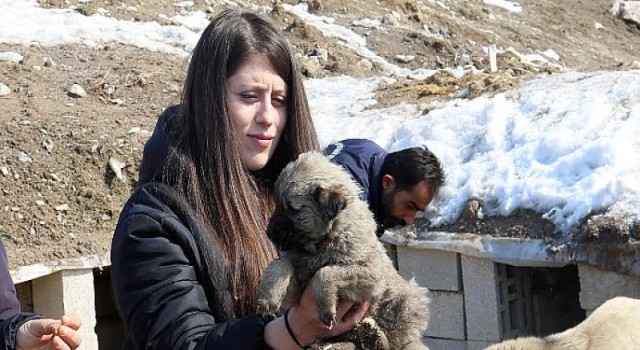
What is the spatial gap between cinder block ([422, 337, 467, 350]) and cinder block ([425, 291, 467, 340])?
3 centimetres

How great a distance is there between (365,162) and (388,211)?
445mm

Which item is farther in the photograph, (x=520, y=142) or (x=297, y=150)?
(x=520, y=142)

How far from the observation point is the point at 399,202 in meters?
5.77

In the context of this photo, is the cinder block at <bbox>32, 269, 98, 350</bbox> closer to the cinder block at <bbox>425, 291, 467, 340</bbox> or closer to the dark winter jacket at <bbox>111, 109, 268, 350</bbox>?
the cinder block at <bbox>425, 291, 467, 340</bbox>

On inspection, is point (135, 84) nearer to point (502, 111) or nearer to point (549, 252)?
point (502, 111)

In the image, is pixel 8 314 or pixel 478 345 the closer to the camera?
pixel 8 314

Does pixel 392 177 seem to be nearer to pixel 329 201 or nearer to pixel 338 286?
pixel 329 201

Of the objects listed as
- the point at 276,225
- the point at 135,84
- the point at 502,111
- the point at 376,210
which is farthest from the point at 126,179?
the point at 276,225

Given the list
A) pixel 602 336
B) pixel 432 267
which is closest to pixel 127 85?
pixel 432 267

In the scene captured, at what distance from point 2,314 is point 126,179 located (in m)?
5.48

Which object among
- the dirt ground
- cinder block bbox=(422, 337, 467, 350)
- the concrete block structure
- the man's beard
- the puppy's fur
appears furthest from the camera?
the dirt ground

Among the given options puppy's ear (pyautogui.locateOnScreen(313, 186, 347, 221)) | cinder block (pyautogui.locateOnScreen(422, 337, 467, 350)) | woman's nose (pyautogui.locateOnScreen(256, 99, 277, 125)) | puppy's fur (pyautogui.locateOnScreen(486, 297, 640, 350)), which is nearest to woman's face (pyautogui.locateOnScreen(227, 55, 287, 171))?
woman's nose (pyautogui.locateOnScreen(256, 99, 277, 125))

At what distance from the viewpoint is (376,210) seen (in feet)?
17.9

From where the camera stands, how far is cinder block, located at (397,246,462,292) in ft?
26.7
